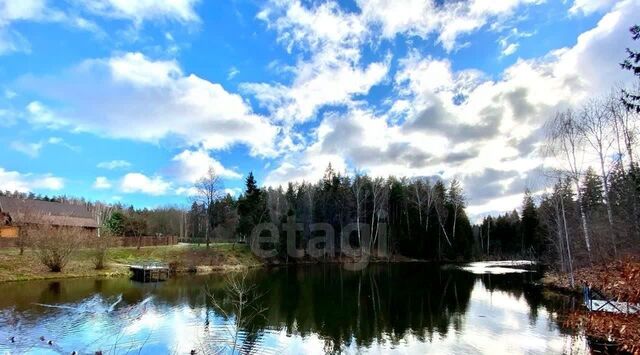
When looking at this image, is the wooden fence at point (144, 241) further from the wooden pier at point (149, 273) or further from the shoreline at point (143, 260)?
the wooden pier at point (149, 273)

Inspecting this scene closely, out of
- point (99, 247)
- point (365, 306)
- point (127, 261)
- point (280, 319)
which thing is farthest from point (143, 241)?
point (280, 319)

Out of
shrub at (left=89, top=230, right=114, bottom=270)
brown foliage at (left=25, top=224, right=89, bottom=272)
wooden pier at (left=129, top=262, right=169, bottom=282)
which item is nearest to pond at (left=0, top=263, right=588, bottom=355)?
wooden pier at (left=129, top=262, right=169, bottom=282)

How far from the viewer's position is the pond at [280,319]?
18312 millimetres

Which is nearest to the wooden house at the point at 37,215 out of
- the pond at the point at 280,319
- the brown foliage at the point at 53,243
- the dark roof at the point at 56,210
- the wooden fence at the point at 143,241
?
the dark roof at the point at 56,210

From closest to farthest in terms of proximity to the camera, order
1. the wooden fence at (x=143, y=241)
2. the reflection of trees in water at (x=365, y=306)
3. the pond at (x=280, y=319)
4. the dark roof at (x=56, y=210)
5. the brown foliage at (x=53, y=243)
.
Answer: the pond at (x=280, y=319)
the reflection of trees in water at (x=365, y=306)
the brown foliage at (x=53, y=243)
the dark roof at (x=56, y=210)
the wooden fence at (x=143, y=241)

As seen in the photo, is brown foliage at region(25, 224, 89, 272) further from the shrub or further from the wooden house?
the wooden house

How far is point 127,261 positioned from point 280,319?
34.1 metres

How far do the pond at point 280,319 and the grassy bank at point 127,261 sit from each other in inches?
177

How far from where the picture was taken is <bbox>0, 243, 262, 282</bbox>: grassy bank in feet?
130

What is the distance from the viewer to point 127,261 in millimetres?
51812

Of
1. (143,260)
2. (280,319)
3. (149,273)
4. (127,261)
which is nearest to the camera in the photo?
(280,319)

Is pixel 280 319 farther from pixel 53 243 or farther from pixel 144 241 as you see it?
pixel 144 241

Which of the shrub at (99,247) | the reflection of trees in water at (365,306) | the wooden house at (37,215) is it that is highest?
the wooden house at (37,215)

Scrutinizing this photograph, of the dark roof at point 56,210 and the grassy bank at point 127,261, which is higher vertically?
the dark roof at point 56,210
